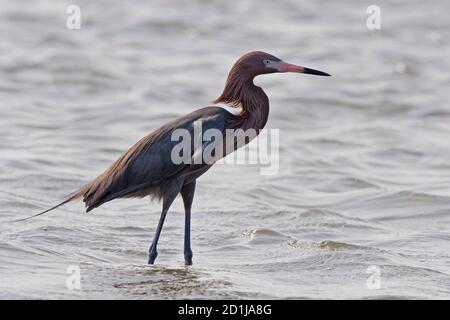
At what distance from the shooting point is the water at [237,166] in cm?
980

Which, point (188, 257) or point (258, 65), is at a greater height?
point (258, 65)

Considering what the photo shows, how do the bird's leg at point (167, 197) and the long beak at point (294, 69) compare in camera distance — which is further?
the long beak at point (294, 69)

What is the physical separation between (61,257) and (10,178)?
3675 mm

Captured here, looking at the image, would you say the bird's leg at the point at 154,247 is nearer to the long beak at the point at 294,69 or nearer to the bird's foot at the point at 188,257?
the bird's foot at the point at 188,257

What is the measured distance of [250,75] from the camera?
10172 millimetres

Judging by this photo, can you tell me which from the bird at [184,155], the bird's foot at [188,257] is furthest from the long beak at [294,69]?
the bird's foot at [188,257]

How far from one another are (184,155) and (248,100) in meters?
0.88

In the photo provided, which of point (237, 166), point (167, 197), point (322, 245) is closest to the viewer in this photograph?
point (167, 197)

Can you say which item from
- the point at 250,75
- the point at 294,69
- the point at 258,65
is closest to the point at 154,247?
the point at 250,75

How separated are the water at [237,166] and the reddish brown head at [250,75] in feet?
5.06

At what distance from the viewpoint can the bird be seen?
9766 mm

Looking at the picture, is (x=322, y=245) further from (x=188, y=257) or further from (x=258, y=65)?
(x=258, y=65)

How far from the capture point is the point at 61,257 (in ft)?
33.0

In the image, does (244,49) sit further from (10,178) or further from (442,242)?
(442,242)
